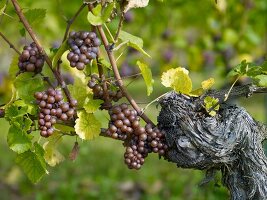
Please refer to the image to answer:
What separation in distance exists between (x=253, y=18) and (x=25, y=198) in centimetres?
211

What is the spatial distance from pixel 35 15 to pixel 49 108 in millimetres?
399

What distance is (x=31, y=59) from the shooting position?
1.79 metres

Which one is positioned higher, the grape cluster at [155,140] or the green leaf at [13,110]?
the green leaf at [13,110]

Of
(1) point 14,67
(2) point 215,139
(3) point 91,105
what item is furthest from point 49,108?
(2) point 215,139

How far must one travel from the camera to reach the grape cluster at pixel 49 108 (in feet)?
5.55

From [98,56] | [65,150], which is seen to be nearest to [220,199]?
[98,56]

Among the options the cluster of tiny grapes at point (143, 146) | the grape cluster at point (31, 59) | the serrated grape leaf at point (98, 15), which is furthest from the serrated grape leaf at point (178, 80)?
the grape cluster at point (31, 59)

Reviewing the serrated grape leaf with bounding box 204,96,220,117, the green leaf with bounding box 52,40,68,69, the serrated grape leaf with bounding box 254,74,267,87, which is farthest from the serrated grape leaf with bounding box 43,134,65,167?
the serrated grape leaf with bounding box 254,74,267,87

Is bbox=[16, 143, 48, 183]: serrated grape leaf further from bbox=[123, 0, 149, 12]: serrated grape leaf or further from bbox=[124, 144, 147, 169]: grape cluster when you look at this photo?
bbox=[123, 0, 149, 12]: serrated grape leaf

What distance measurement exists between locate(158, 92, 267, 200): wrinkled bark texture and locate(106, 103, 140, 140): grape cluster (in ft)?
0.37

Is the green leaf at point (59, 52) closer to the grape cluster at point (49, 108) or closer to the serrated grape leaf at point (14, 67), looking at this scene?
the grape cluster at point (49, 108)

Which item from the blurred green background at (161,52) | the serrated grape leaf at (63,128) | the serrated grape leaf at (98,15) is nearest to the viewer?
the serrated grape leaf at (98,15)

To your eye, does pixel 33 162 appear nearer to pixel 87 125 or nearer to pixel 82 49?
pixel 87 125

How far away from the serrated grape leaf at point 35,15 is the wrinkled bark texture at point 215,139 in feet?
1.59
